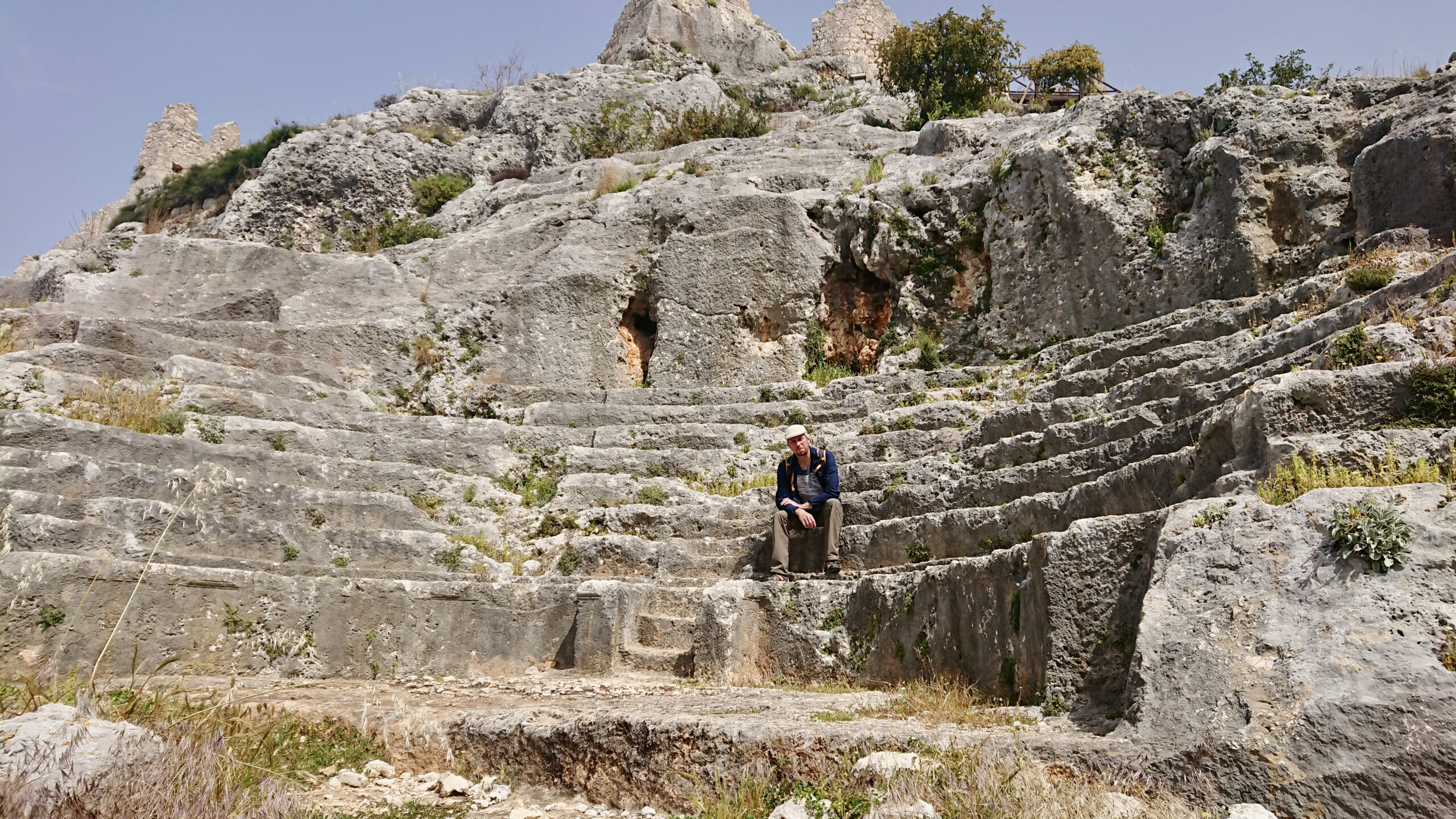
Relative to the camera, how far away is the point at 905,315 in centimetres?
1270

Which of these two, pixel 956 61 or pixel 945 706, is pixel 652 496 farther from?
pixel 956 61

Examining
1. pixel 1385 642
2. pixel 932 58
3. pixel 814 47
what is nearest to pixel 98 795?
pixel 1385 642

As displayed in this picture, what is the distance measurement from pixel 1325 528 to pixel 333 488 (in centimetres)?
743

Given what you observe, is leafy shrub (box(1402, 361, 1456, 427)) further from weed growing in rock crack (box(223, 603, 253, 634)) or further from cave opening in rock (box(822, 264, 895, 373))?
cave opening in rock (box(822, 264, 895, 373))

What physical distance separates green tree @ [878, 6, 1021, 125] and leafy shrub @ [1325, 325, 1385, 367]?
15.2 meters

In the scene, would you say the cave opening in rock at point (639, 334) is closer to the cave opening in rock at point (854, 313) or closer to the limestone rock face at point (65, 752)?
the cave opening in rock at point (854, 313)

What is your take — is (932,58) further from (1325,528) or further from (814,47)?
(1325,528)

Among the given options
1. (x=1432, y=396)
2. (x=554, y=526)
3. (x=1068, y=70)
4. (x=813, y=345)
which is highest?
(x=1068, y=70)

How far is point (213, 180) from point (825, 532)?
69.7ft

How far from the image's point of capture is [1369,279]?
7188mm

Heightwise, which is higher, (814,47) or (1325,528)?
(814,47)

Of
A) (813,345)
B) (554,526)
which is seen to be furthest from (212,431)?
(813,345)

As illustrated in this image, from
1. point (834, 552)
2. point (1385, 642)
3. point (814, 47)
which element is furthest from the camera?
point (814, 47)

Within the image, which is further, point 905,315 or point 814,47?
point 814,47
